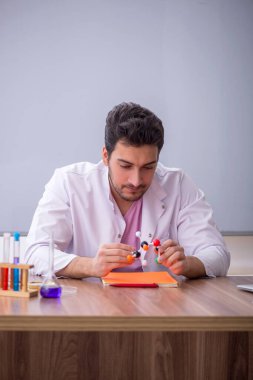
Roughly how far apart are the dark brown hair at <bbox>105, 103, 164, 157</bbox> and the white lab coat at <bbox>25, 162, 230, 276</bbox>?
0.80ft

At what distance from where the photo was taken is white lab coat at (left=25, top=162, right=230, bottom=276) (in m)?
2.76

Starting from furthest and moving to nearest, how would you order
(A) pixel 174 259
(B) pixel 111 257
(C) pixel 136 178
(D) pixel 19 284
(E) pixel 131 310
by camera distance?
(C) pixel 136 178 → (A) pixel 174 259 → (B) pixel 111 257 → (D) pixel 19 284 → (E) pixel 131 310

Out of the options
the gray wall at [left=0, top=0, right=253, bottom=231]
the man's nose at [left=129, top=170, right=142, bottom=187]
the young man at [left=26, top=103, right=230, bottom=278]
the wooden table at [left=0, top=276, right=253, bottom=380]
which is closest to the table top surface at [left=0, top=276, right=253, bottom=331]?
the wooden table at [left=0, top=276, right=253, bottom=380]

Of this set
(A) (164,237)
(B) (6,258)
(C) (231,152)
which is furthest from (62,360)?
(C) (231,152)

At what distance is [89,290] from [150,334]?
36 cm

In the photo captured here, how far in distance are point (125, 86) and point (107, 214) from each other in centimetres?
130

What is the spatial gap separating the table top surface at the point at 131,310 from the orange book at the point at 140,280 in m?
0.05

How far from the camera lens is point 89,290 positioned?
215cm

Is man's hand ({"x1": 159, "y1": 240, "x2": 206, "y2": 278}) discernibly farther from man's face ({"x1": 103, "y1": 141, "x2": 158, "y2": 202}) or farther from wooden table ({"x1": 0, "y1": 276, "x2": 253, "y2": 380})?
wooden table ({"x1": 0, "y1": 276, "x2": 253, "y2": 380})

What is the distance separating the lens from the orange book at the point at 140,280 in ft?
7.34

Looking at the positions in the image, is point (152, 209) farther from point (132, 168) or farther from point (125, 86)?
point (125, 86)

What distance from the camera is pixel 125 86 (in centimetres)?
391

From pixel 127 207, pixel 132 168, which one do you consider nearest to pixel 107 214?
pixel 127 207

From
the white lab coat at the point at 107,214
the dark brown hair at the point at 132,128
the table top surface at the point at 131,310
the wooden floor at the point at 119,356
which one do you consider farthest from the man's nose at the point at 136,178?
the wooden floor at the point at 119,356
